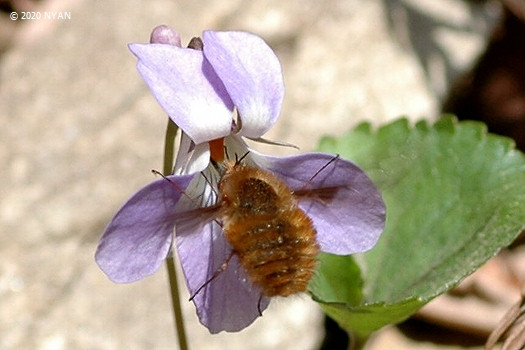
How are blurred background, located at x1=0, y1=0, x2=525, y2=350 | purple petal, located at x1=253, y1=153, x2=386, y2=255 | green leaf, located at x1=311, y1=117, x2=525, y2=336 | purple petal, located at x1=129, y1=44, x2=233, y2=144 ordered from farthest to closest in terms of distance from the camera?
blurred background, located at x1=0, y1=0, x2=525, y2=350
green leaf, located at x1=311, y1=117, x2=525, y2=336
purple petal, located at x1=253, y1=153, x2=386, y2=255
purple petal, located at x1=129, y1=44, x2=233, y2=144

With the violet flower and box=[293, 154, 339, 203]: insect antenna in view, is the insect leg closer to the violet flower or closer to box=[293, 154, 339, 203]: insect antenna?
the violet flower

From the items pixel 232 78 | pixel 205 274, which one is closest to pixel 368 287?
pixel 205 274

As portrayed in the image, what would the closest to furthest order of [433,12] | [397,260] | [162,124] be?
1. [397,260]
2. [162,124]
3. [433,12]

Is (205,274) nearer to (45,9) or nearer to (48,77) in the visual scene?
(48,77)

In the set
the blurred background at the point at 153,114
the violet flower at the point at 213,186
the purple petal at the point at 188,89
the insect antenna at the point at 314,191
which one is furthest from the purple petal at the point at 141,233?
the blurred background at the point at 153,114

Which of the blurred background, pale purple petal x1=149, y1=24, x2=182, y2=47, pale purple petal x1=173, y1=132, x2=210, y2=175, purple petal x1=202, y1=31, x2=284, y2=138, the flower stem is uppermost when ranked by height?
pale purple petal x1=149, y1=24, x2=182, y2=47

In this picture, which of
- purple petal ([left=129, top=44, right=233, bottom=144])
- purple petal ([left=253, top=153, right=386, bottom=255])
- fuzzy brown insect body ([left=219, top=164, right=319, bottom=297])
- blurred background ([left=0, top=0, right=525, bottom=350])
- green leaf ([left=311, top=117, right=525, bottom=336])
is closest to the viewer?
fuzzy brown insect body ([left=219, top=164, right=319, bottom=297])

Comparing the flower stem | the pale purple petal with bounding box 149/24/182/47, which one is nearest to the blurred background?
the flower stem

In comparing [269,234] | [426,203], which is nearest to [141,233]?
[269,234]
